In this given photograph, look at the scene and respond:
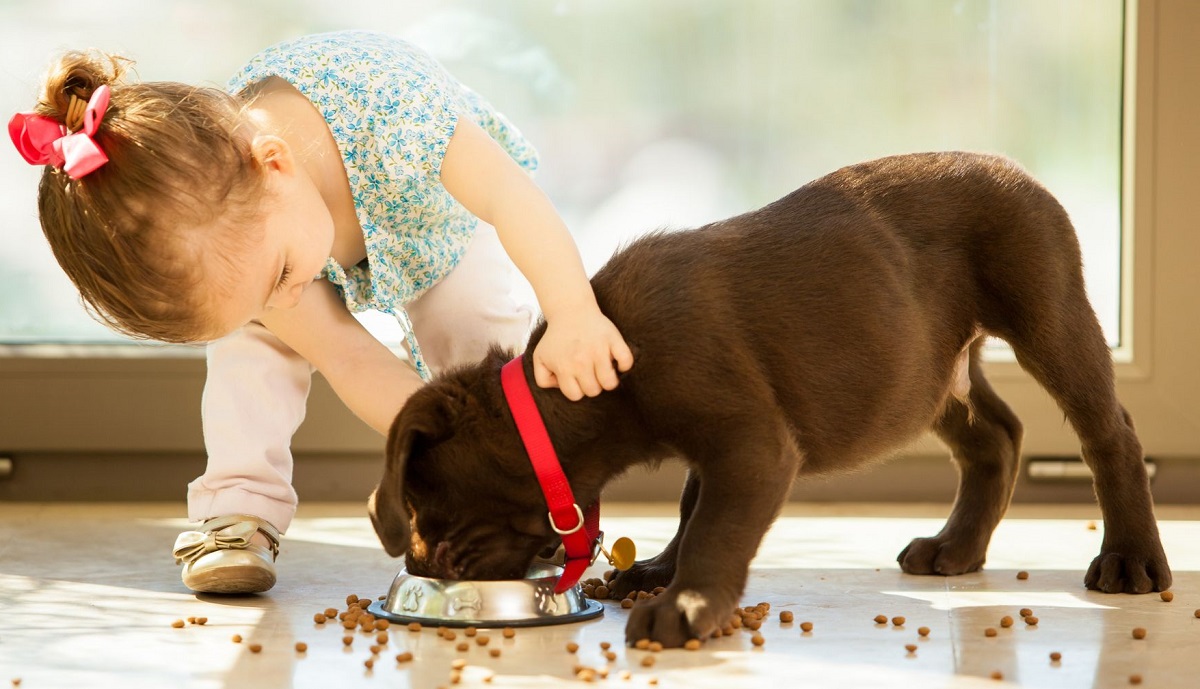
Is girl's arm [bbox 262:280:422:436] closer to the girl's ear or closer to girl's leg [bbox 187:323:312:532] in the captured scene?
girl's leg [bbox 187:323:312:532]

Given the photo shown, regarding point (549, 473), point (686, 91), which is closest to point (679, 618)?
point (549, 473)

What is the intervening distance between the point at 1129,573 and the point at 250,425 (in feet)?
5.35

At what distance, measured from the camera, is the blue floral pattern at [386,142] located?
2.44 meters

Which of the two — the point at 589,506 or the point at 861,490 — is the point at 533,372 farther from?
the point at 861,490

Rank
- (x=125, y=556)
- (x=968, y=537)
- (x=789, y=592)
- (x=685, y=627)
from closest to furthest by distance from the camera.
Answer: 1. (x=685, y=627)
2. (x=789, y=592)
3. (x=968, y=537)
4. (x=125, y=556)

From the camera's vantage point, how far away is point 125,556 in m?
2.74

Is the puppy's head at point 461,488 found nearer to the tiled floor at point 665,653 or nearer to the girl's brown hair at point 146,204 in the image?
the tiled floor at point 665,653

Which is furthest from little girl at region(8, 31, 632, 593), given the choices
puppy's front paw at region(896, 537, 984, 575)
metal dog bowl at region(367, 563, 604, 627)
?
puppy's front paw at region(896, 537, 984, 575)

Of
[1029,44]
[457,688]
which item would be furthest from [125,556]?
[1029,44]

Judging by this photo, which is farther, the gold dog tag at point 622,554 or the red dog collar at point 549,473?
the gold dog tag at point 622,554

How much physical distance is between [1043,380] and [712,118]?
1.48 meters

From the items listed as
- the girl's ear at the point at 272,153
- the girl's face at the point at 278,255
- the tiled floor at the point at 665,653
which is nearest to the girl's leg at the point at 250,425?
the tiled floor at the point at 665,653

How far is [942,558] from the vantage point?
2.52 meters

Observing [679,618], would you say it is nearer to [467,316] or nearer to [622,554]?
[622,554]
